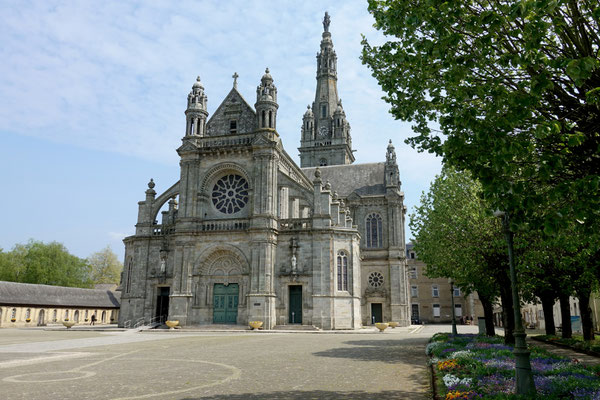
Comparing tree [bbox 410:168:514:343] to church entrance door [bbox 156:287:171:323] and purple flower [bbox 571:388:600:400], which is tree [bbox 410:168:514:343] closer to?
purple flower [bbox 571:388:600:400]

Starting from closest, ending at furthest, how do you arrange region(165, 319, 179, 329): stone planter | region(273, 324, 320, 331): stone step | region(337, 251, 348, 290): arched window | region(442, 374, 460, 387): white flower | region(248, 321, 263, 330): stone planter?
region(442, 374, 460, 387): white flower
region(248, 321, 263, 330): stone planter
region(273, 324, 320, 331): stone step
region(165, 319, 179, 329): stone planter
region(337, 251, 348, 290): arched window

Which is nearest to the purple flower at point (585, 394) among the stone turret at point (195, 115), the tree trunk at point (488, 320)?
the tree trunk at point (488, 320)

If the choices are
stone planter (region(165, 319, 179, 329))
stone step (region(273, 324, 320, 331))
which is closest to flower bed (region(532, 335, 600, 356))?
stone step (region(273, 324, 320, 331))

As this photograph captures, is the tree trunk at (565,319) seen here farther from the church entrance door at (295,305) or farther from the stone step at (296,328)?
the church entrance door at (295,305)

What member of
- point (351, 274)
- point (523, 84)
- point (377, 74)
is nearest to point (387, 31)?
point (377, 74)

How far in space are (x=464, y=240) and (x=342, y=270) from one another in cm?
1882

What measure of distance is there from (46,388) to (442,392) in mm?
8762

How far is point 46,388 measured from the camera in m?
10.3

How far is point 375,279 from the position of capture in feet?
157

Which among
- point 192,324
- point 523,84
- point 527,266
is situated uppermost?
point 523,84

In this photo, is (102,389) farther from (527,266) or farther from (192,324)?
(192,324)

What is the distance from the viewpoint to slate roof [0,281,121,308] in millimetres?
46844

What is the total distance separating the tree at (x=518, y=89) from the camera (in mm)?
6633

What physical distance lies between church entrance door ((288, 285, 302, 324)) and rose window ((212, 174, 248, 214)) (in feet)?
27.8
